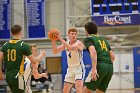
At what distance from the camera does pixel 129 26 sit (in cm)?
1653

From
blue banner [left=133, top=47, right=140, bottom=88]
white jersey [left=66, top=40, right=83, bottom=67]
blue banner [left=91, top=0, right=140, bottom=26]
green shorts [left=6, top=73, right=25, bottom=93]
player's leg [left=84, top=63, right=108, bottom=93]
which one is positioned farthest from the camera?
blue banner [left=133, top=47, right=140, bottom=88]

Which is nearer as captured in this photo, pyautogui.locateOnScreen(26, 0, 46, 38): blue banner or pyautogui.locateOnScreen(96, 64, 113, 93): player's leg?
pyautogui.locateOnScreen(96, 64, 113, 93): player's leg

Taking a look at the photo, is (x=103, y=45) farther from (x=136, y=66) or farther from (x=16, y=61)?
(x=136, y=66)

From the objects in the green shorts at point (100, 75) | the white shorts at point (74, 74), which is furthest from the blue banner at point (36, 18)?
the green shorts at point (100, 75)

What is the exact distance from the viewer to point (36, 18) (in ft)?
59.0

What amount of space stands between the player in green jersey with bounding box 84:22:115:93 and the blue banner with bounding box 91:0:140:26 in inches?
388

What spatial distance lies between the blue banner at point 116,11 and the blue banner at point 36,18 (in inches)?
136

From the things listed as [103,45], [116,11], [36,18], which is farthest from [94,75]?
[36,18]

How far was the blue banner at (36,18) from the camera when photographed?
58.9 feet

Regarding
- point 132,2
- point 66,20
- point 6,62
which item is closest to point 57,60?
point 66,20

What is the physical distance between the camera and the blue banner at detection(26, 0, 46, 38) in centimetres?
1794

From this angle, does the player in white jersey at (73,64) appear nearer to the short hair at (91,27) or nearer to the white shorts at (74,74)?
the white shorts at (74,74)

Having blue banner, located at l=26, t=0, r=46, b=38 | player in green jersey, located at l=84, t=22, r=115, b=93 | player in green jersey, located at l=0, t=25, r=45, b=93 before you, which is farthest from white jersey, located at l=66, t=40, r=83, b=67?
blue banner, located at l=26, t=0, r=46, b=38

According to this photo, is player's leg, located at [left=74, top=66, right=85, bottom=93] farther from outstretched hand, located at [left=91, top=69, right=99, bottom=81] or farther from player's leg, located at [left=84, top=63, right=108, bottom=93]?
outstretched hand, located at [left=91, top=69, right=99, bottom=81]
